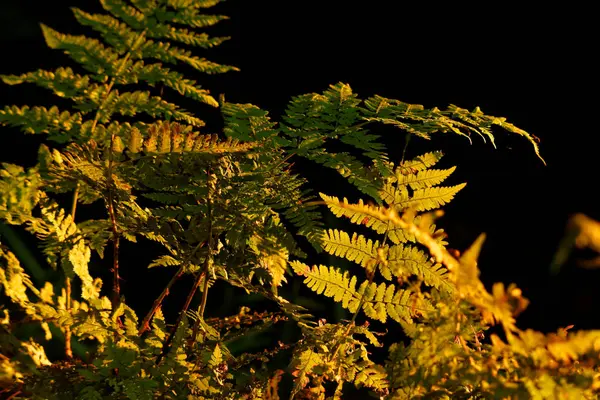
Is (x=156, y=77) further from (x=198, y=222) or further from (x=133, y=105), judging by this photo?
(x=198, y=222)

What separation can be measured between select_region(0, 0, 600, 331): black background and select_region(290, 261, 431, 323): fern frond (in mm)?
1707

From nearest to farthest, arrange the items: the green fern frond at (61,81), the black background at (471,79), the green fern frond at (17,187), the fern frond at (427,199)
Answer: the green fern frond at (17,187) → the green fern frond at (61,81) → the fern frond at (427,199) → the black background at (471,79)

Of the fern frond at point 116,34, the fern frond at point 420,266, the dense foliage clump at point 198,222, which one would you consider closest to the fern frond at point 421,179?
the dense foliage clump at point 198,222

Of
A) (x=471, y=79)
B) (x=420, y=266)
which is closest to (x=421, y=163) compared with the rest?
(x=420, y=266)

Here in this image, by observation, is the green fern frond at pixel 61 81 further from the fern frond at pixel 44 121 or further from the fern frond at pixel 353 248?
the fern frond at pixel 353 248

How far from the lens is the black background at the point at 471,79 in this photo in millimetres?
2891

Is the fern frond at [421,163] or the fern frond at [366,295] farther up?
the fern frond at [421,163]

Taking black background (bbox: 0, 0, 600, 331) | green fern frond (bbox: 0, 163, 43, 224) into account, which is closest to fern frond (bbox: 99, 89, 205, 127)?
green fern frond (bbox: 0, 163, 43, 224)

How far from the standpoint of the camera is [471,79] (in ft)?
10.0

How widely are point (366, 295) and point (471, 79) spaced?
2.16 meters

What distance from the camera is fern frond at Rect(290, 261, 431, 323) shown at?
3.60ft

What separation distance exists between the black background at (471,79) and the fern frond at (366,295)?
171 cm

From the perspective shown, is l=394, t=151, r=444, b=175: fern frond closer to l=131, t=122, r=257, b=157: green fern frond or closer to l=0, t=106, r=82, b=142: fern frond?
l=131, t=122, r=257, b=157: green fern frond

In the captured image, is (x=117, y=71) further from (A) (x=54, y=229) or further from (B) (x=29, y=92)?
(B) (x=29, y=92)
